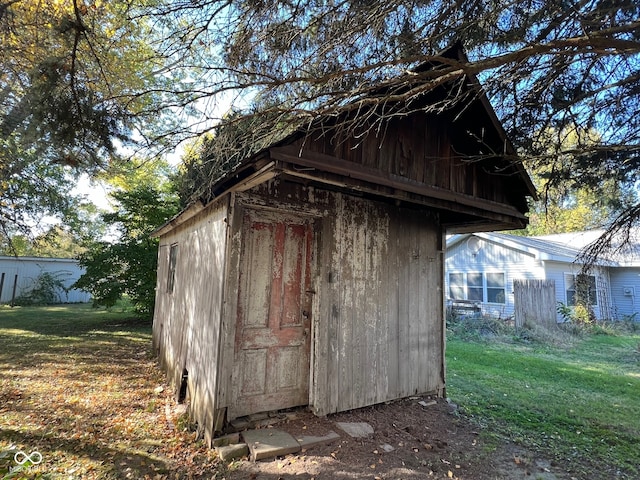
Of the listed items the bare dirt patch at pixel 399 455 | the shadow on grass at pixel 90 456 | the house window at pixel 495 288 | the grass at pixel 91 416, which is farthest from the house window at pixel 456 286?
the shadow on grass at pixel 90 456

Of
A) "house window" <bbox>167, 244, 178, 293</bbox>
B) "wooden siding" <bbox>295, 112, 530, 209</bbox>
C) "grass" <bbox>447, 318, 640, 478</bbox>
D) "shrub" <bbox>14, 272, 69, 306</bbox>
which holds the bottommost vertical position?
"grass" <bbox>447, 318, 640, 478</bbox>

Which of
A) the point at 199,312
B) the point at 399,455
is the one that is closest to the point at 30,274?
the point at 199,312

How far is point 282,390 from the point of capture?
3828 millimetres

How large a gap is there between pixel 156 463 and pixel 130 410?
1.47 metres

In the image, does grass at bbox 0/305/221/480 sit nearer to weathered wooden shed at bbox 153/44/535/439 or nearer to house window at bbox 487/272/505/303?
weathered wooden shed at bbox 153/44/535/439

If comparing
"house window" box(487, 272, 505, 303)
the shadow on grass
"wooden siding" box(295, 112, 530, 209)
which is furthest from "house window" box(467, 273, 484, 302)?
the shadow on grass

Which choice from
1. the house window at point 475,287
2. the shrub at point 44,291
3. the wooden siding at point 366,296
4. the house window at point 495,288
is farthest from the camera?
the shrub at point 44,291

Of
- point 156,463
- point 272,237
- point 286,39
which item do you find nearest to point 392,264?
point 272,237

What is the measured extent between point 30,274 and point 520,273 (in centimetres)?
2349

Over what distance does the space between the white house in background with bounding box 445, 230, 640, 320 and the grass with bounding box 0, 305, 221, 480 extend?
12.3 meters

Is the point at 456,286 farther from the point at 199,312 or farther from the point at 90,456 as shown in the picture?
the point at 90,456

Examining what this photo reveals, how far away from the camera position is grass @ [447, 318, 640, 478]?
3.59 m

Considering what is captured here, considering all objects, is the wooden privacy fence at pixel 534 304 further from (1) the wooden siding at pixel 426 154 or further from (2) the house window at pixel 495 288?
(1) the wooden siding at pixel 426 154

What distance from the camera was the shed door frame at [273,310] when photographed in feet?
11.9
